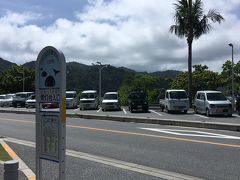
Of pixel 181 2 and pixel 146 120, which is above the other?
pixel 181 2

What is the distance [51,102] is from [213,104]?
24715 mm

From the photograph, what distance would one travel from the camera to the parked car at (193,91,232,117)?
98.7 feet

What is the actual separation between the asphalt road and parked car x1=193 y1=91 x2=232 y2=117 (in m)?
11.2

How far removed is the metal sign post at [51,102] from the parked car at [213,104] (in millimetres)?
→ 24456

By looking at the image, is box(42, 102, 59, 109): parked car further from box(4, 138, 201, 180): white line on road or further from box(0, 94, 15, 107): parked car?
box(0, 94, 15, 107): parked car

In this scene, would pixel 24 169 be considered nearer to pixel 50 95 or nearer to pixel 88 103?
pixel 50 95

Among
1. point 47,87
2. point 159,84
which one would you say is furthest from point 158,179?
point 159,84

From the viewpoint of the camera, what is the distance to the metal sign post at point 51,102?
20.1 ft

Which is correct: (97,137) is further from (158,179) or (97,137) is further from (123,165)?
(158,179)

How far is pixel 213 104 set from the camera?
3008 centimetres

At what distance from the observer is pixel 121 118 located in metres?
26.8

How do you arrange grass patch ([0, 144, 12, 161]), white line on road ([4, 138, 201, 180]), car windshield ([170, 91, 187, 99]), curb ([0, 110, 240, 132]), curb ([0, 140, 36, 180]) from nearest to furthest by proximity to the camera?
1. curb ([0, 140, 36, 180])
2. white line on road ([4, 138, 201, 180])
3. grass patch ([0, 144, 12, 161])
4. curb ([0, 110, 240, 132])
5. car windshield ([170, 91, 187, 99])

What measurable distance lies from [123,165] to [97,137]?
22.0ft

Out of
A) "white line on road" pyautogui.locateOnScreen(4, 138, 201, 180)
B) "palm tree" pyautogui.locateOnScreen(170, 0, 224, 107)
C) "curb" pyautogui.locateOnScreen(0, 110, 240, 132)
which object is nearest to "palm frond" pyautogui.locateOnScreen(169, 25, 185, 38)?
"palm tree" pyautogui.locateOnScreen(170, 0, 224, 107)
